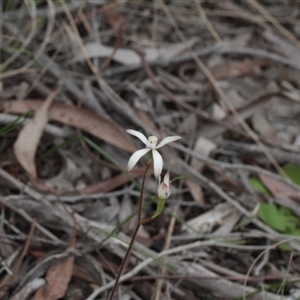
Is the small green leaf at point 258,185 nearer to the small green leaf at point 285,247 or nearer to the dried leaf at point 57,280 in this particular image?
the small green leaf at point 285,247

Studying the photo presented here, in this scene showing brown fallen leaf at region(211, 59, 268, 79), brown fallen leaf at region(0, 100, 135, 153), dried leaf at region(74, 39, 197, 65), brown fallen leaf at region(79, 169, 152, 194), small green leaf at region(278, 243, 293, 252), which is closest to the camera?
small green leaf at region(278, 243, 293, 252)

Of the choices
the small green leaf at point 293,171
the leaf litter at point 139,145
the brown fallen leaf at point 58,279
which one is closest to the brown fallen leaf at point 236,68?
the leaf litter at point 139,145

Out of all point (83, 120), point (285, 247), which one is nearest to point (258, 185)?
point (285, 247)

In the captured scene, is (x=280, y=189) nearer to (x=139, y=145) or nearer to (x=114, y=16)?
(x=139, y=145)

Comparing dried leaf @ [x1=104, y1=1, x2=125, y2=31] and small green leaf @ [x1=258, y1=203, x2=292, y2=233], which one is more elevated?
dried leaf @ [x1=104, y1=1, x2=125, y2=31]

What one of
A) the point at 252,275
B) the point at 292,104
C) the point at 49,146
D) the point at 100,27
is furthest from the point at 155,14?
the point at 252,275

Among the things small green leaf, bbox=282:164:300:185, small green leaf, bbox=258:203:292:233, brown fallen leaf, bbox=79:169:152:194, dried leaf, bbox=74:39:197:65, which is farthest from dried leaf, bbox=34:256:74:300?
dried leaf, bbox=74:39:197:65

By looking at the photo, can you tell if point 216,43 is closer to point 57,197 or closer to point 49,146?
point 49,146

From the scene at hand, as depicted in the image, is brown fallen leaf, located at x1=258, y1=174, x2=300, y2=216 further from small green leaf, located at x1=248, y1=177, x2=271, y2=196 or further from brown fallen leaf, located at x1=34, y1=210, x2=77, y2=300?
brown fallen leaf, located at x1=34, y1=210, x2=77, y2=300
